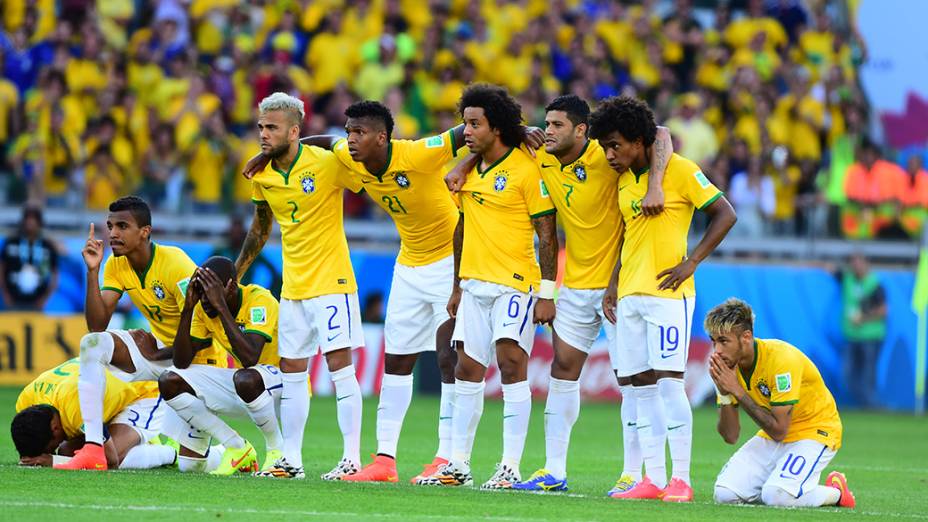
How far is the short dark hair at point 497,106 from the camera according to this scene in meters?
10.7

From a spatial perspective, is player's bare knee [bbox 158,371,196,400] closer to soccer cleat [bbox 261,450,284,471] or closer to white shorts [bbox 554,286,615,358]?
soccer cleat [bbox 261,450,284,471]

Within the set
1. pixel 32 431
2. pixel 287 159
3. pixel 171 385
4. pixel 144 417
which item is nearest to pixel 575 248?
pixel 287 159

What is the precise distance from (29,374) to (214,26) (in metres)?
5.80

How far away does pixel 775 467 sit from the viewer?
10.6 metres

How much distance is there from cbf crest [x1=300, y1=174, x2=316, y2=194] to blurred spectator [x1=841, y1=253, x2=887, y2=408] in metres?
13.2

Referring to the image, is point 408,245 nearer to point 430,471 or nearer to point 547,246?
point 547,246

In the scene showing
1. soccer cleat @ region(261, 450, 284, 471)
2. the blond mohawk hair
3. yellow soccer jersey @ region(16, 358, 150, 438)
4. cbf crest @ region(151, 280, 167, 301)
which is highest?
cbf crest @ region(151, 280, 167, 301)

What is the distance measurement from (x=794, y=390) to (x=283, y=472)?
11.8 feet

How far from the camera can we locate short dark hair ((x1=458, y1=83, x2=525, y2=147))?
35.2 feet

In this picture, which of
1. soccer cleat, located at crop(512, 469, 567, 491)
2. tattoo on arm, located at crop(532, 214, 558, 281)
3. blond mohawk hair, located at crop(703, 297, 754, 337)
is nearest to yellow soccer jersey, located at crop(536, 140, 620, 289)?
tattoo on arm, located at crop(532, 214, 558, 281)

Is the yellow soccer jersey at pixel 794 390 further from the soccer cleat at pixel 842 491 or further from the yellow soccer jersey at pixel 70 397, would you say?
the yellow soccer jersey at pixel 70 397

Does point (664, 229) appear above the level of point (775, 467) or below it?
above

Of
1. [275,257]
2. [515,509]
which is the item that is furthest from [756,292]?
[515,509]

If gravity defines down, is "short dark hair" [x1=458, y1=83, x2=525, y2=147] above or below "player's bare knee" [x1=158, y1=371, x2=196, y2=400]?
→ above
